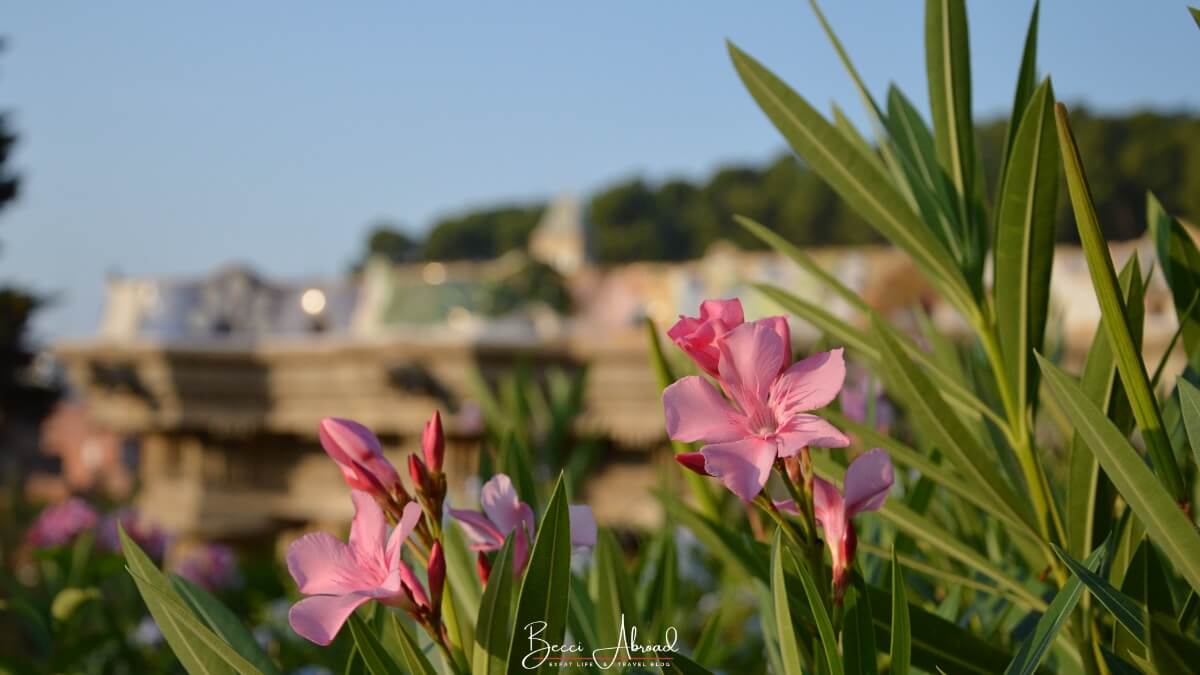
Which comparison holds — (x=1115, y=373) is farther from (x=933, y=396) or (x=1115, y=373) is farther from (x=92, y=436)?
(x=92, y=436)

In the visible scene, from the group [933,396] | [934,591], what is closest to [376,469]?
[933,396]

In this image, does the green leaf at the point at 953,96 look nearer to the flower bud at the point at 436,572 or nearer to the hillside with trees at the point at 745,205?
the flower bud at the point at 436,572

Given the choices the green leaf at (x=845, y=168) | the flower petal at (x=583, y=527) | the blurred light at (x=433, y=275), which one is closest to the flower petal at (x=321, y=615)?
the flower petal at (x=583, y=527)

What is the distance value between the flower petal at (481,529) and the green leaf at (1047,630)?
21 centimetres

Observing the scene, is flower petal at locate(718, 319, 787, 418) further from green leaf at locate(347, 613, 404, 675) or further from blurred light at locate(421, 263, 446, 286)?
blurred light at locate(421, 263, 446, 286)

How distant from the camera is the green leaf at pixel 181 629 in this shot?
1.35 feet

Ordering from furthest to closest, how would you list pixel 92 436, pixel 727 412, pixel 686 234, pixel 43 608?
pixel 686 234, pixel 92 436, pixel 43 608, pixel 727 412

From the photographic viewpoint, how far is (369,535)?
439 mm

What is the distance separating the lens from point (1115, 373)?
533mm

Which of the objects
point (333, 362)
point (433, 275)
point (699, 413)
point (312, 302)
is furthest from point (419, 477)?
point (312, 302)

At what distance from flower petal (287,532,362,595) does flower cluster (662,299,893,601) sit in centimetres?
14

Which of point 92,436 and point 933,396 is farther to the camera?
point 92,436

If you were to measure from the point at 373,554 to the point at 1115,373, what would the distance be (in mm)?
352

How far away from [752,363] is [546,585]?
0.11 m
